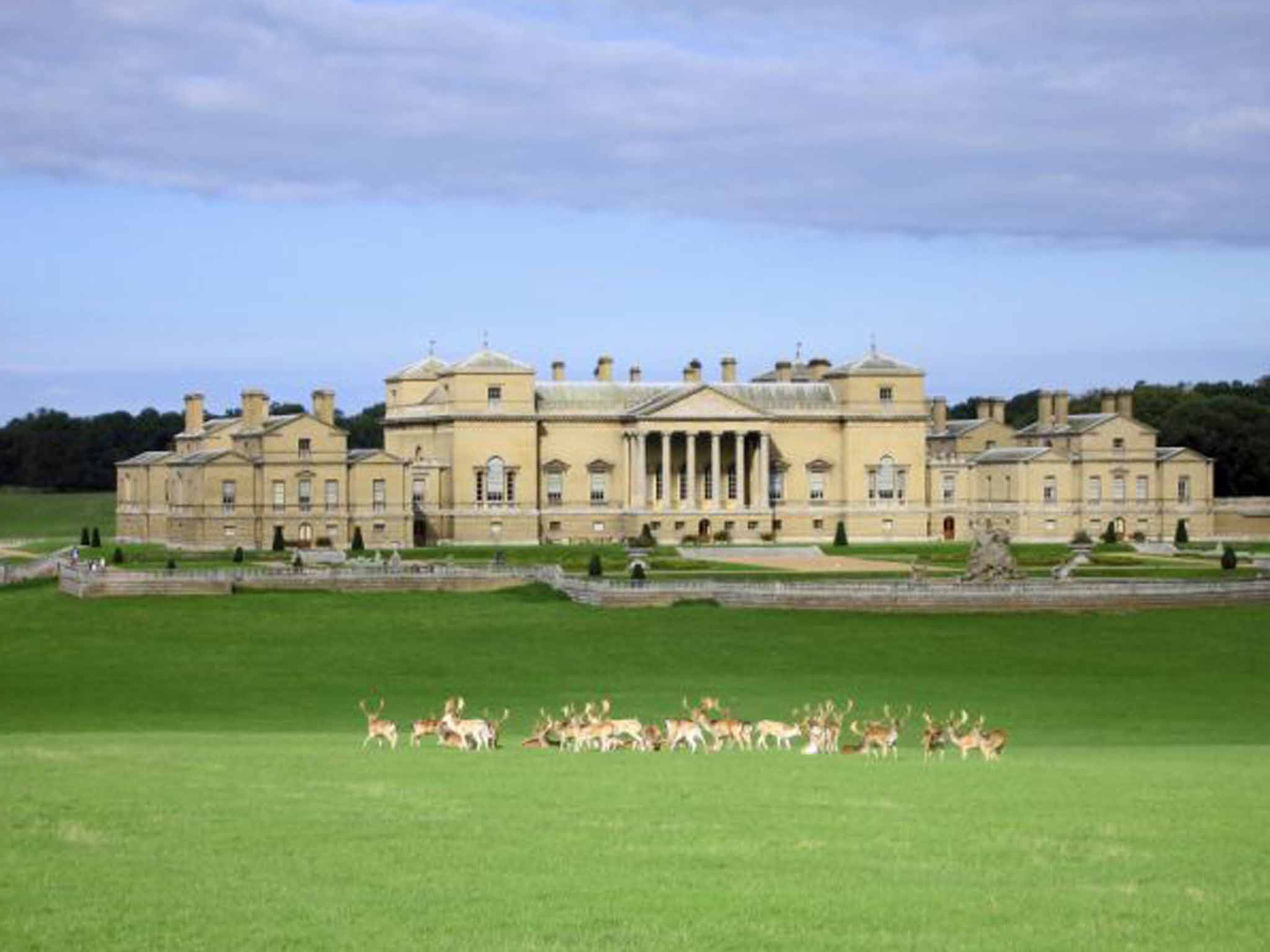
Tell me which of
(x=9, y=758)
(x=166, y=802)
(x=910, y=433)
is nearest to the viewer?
(x=166, y=802)

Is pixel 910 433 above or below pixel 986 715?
above

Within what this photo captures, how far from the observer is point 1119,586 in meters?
61.9

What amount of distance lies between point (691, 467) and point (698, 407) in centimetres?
249

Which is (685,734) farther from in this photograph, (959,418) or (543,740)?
(959,418)

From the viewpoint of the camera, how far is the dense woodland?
12012cm

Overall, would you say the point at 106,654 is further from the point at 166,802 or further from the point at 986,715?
the point at 166,802

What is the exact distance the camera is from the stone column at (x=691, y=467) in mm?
98438

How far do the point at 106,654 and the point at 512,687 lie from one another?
10790 mm

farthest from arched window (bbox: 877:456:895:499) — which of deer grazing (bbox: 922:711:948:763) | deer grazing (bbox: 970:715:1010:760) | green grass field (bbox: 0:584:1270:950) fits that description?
deer grazing (bbox: 970:715:1010:760)

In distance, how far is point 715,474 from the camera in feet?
327

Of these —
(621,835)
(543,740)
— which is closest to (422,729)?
(543,740)

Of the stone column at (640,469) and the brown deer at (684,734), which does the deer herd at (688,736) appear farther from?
the stone column at (640,469)

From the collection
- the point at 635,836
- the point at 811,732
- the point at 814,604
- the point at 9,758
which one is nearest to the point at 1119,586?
the point at 814,604

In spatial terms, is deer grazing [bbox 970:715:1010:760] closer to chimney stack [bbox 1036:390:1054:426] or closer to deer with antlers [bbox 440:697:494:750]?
deer with antlers [bbox 440:697:494:750]
